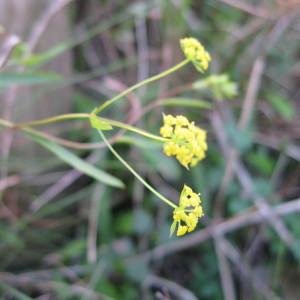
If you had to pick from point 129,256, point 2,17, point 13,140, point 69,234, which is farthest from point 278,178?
point 2,17

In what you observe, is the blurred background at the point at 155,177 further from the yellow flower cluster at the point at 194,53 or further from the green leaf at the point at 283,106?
the yellow flower cluster at the point at 194,53

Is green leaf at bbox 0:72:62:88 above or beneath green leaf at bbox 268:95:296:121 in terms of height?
above

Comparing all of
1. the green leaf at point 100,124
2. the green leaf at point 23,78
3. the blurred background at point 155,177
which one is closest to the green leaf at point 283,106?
the blurred background at point 155,177

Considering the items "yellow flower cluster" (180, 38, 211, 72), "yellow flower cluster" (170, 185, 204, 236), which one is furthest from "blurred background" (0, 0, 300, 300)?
"yellow flower cluster" (170, 185, 204, 236)

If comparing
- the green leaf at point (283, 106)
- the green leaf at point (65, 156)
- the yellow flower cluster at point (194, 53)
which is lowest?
the green leaf at point (283, 106)

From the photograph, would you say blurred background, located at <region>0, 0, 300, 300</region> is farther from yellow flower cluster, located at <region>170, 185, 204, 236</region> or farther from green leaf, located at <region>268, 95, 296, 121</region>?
yellow flower cluster, located at <region>170, 185, 204, 236</region>

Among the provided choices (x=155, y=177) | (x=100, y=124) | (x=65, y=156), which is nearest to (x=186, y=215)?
(x=100, y=124)

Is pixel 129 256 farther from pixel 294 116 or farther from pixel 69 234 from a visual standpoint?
pixel 294 116

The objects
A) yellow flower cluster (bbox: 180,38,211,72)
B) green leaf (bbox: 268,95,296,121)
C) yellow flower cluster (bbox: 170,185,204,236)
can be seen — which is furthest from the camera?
green leaf (bbox: 268,95,296,121)
